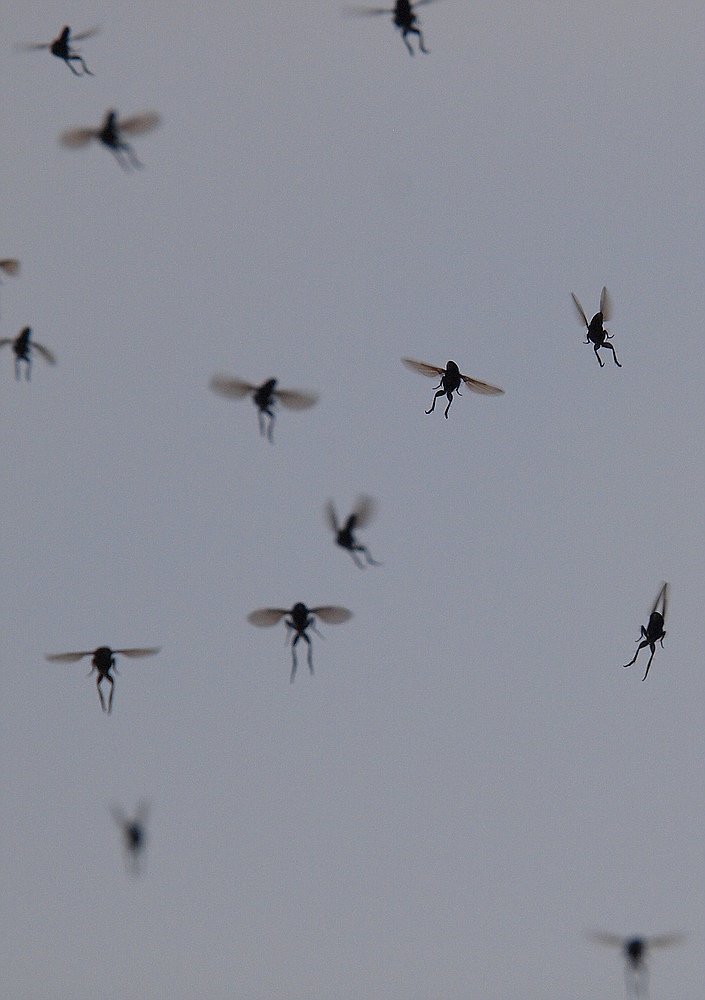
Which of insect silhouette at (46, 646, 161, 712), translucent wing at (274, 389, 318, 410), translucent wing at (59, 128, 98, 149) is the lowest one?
insect silhouette at (46, 646, 161, 712)

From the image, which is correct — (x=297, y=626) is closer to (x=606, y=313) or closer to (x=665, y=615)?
(x=665, y=615)

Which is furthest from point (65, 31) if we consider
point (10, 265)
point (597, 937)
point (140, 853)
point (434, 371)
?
point (597, 937)

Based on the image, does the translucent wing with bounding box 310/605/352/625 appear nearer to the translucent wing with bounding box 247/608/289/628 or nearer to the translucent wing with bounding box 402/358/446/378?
the translucent wing with bounding box 247/608/289/628

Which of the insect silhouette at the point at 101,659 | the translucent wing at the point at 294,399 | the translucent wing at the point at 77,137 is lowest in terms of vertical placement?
the insect silhouette at the point at 101,659

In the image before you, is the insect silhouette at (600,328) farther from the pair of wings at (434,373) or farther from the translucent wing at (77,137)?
the translucent wing at (77,137)

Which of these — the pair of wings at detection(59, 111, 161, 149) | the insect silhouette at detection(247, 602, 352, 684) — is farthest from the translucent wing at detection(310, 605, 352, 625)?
the pair of wings at detection(59, 111, 161, 149)

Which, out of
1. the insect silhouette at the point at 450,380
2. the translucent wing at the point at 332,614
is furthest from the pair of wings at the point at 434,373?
the translucent wing at the point at 332,614
